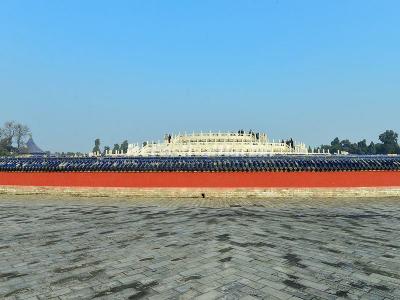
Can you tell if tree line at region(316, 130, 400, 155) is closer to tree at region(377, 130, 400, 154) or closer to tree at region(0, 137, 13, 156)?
tree at region(377, 130, 400, 154)

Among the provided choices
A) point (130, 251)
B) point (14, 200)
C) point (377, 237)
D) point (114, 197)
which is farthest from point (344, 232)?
point (14, 200)

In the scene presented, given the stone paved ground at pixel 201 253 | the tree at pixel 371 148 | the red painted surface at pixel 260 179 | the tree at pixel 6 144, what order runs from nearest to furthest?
the stone paved ground at pixel 201 253 < the red painted surface at pixel 260 179 < the tree at pixel 6 144 < the tree at pixel 371 148

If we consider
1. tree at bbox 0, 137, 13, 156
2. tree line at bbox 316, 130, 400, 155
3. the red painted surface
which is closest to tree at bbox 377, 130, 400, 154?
tree line at bbox 316, 130, 400, 155

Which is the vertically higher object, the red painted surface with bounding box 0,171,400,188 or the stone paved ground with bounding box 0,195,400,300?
the red painted surface with bounding box 0,171,400,188

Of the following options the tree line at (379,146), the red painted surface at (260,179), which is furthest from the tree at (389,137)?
the red painted surface at (260,179)

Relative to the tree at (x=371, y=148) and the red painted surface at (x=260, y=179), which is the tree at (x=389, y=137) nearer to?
the tree at (x=371, y=148)

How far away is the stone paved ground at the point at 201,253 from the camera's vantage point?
14.8 ft

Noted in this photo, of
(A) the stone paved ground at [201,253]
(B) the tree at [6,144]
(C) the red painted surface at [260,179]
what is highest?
(B) the tree at [6,144]

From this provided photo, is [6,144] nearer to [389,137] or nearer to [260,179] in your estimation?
[260,179]

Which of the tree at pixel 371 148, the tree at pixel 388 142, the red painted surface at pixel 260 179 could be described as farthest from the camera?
the tree at pixel 371 148

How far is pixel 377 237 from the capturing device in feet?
23.8

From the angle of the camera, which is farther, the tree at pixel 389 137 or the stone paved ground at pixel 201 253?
the tree at pixel 389 137

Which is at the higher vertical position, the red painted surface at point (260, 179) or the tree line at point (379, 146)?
the tree line at point (379, 146)

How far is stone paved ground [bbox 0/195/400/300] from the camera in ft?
14.8
